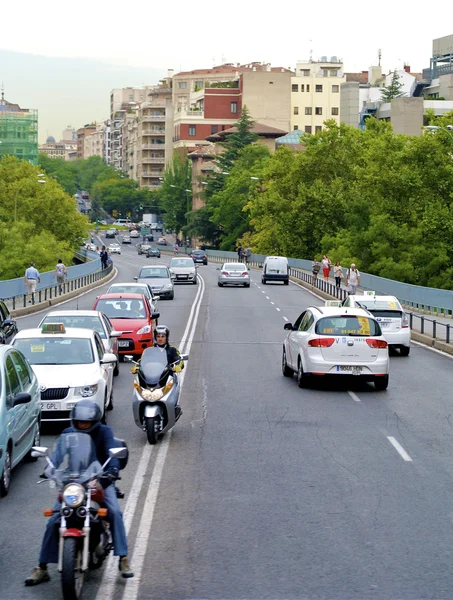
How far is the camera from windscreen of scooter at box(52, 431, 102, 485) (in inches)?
321

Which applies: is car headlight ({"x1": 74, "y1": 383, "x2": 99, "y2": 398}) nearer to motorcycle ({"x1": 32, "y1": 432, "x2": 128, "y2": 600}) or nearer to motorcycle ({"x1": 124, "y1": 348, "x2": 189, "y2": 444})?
motorcycle ({"x1": 124, "y1": 348, "x2": 189, "y2": 444})

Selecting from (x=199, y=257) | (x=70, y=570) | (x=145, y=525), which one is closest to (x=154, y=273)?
(x=145, y=525)

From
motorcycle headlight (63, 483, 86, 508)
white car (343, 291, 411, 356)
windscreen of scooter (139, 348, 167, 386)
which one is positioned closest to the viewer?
motorcycle headlight (63, 483, 86, 508)

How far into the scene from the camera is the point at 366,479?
40.4 feet

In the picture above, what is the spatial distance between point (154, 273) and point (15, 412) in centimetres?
3983

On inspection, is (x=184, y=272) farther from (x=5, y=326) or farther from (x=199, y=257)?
(x=199, y=257)

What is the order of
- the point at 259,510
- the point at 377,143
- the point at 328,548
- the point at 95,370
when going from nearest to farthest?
the point at 328,548
the point at 259,510
the point at 95,370
the point at 377,143

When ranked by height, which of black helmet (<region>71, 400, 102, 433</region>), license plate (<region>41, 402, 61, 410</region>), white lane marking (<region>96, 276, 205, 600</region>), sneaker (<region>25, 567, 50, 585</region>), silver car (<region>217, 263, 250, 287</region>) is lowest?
silver car (<region>217, 263, 250, 287</region>)

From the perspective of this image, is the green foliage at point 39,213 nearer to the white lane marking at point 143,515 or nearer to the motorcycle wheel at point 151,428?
the motorcycle wheel at point 151,428

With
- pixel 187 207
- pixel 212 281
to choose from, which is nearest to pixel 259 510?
pixel 212 281

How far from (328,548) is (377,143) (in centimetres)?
7613

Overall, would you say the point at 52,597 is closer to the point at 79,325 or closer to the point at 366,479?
the point at 366,479

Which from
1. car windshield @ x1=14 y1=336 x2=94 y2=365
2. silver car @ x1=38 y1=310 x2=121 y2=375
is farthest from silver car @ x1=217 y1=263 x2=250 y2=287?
car windshield @ x1=14 y1=336 x2=94 y2=365

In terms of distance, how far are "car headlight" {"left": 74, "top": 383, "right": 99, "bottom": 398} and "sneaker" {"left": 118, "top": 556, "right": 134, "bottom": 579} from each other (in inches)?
280
